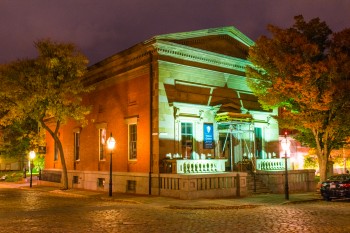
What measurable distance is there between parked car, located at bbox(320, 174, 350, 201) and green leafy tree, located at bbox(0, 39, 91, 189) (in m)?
16.9

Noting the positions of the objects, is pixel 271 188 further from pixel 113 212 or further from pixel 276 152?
pixel 113 212

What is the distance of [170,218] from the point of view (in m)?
15.5

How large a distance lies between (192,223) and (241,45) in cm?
1897

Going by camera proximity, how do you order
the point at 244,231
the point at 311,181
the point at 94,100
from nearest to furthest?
the point at 244,231 → the point at 311,181 → the point at 94,100

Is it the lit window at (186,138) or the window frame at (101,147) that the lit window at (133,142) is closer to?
the lit window at (186,138)

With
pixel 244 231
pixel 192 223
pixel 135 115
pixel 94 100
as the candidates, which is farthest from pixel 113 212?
pixel 94 100

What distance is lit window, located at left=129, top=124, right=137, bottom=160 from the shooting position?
26.6 meters

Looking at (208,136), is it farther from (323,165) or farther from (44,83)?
(44,83)

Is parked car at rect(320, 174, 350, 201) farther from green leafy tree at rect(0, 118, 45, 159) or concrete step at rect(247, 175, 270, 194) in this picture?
green leafy tree at rect(0, 118, 45, 159)

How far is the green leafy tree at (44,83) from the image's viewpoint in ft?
90.5

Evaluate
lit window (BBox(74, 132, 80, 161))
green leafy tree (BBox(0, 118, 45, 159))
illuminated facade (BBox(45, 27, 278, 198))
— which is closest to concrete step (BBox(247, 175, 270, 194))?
illuminated facade (BBox(45, 27, 278, 198))

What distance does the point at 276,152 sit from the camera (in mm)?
32062

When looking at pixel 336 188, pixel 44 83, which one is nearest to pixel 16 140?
pixel 44 83

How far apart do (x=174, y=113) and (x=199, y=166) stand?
360 cm
